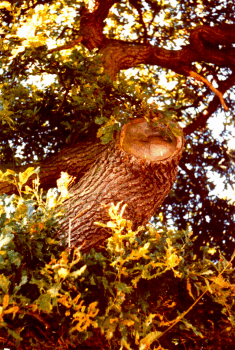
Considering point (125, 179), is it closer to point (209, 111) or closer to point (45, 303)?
point (45, 303)

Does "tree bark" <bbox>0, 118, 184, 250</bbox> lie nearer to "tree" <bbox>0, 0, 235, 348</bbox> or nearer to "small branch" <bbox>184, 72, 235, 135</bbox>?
"tree" <bbox>0, 0, 235, 348</bbox>

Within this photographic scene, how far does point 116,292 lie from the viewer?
6.49ft

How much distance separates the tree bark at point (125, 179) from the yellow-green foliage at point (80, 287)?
0.40 metres

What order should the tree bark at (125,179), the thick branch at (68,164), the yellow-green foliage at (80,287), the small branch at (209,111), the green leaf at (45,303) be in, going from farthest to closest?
1. the small branch at (209,111)
2. the thick branch at (68,164)
3. the tree bark at (125,179)
4. the yellow-green foliage at (80,287)
5. the green leaf at (45,303)

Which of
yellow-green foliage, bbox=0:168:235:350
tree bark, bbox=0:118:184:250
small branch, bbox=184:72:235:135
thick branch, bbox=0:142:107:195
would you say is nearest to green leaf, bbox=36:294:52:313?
yellow-green foliage, bbox=0:168:235:350

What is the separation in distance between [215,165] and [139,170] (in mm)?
3652

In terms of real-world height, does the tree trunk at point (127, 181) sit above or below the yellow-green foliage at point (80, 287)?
above

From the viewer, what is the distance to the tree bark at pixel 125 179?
2.64 metres

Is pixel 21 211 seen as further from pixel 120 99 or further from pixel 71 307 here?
pixel 120 99

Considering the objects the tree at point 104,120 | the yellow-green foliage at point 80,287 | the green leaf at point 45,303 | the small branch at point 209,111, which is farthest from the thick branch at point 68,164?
the small branch at point 209,111

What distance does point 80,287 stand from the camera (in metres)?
2.00

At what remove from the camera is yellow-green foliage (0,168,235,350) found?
5.72ft

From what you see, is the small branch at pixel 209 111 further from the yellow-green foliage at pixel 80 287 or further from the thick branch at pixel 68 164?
the yellow-green foliage at pixel 80 287

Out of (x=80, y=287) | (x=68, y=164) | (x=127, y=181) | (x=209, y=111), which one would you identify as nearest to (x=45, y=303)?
(x=80, y=287)
